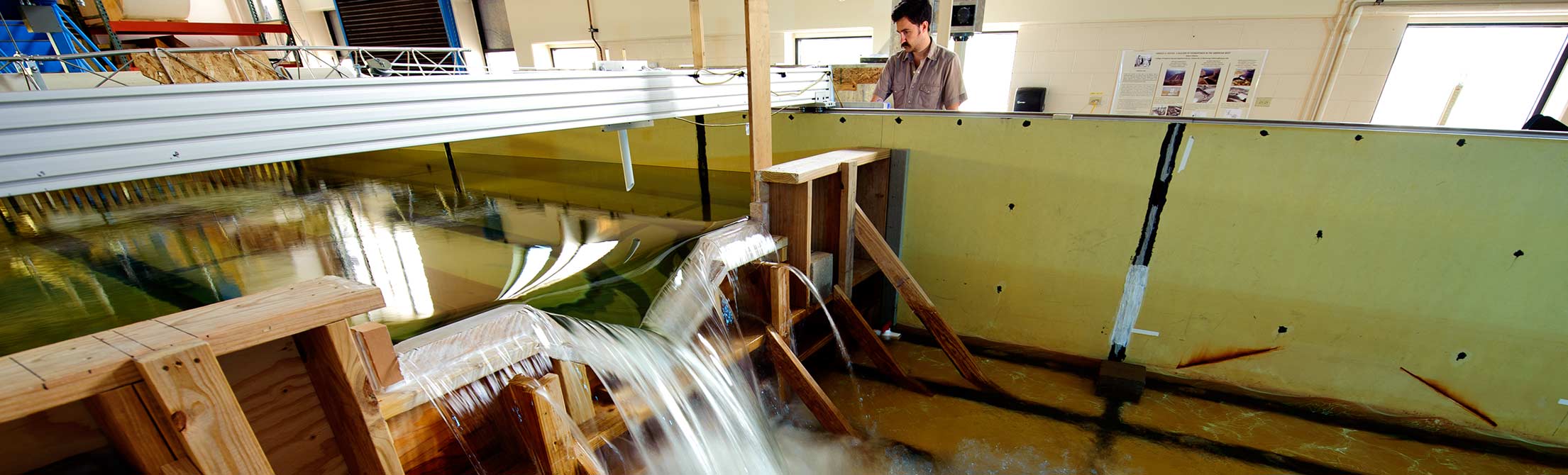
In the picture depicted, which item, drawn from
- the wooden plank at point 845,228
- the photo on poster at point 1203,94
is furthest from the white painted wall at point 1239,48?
the wooden plank at point 845,228

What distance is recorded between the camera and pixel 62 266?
2592 millimetres

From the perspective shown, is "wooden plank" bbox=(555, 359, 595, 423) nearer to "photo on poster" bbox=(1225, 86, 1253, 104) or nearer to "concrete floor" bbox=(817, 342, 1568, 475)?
"concrete floor" bbox=(817, 342, 1568, 475)

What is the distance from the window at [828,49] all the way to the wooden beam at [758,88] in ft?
10.2

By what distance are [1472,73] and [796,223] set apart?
16.4 ft

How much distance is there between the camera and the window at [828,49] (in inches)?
198

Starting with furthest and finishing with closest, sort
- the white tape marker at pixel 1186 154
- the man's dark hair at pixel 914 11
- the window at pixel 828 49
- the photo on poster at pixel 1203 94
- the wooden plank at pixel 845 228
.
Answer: the window at pixel 828 49 → the photo on poster at pixel 1203 94 → the man's dark hair at pixel 914 11 → the wooden plank at pixel 845 228 → the white tape marker at pixel 1186 154

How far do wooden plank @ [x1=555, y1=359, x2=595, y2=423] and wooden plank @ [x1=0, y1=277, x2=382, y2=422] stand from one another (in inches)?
22.3

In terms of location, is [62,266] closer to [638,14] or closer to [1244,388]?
[638,14]

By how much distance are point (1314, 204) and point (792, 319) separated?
223cm

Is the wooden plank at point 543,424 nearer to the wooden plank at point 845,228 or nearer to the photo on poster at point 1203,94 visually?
the wooden plank at point 845,228

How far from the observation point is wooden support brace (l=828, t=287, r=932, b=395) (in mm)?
2486

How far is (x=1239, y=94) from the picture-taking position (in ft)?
12.7

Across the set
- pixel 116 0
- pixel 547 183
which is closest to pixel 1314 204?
pixel 547 183

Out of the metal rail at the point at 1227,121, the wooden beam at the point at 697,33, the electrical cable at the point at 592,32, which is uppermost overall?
the electrical cable at the point at 592,32
